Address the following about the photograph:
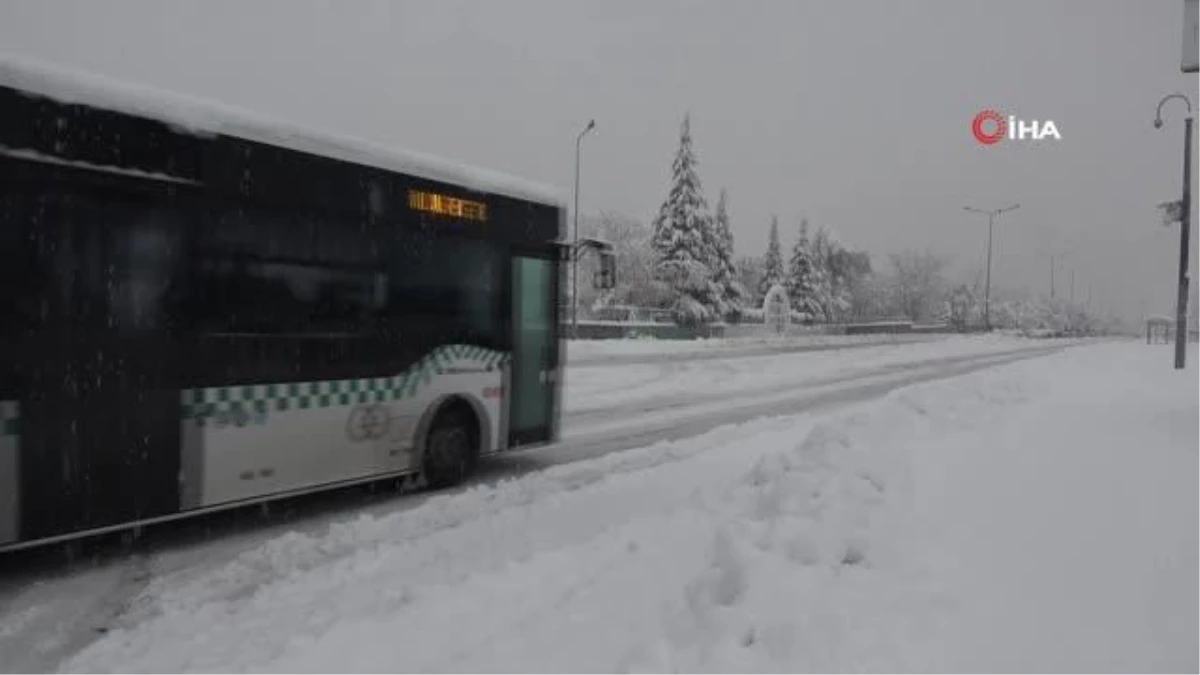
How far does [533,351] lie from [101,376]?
14.8 feet

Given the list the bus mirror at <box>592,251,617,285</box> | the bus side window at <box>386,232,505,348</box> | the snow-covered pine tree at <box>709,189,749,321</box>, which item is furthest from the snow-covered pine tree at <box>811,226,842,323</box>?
the bus side window at <box>386,232,505,348</box>

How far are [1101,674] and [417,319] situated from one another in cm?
585

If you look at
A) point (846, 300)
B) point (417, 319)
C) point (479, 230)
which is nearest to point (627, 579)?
point (417, 319)

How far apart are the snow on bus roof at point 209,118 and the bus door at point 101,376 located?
2.13ft

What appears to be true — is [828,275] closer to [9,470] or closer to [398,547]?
[398,547]

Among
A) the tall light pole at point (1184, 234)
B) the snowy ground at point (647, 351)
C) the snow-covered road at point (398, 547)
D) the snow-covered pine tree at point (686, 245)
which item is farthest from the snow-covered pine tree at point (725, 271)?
the snow-covered road at point (398, 547)

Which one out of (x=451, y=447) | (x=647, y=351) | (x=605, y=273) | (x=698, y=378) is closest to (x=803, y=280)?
(x=647, y=351)

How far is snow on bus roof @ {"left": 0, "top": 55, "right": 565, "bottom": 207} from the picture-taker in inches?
206

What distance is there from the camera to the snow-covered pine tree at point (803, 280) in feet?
226

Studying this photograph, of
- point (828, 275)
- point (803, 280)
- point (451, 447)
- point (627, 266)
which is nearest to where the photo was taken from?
point (451, 447)

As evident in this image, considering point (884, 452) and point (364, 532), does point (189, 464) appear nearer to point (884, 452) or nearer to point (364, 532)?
point (364, 532)

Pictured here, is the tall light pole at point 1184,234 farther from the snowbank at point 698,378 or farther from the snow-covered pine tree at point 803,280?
the snow-covered pine tree at point 803,280

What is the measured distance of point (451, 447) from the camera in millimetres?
8406

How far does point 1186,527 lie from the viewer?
5.34 m
